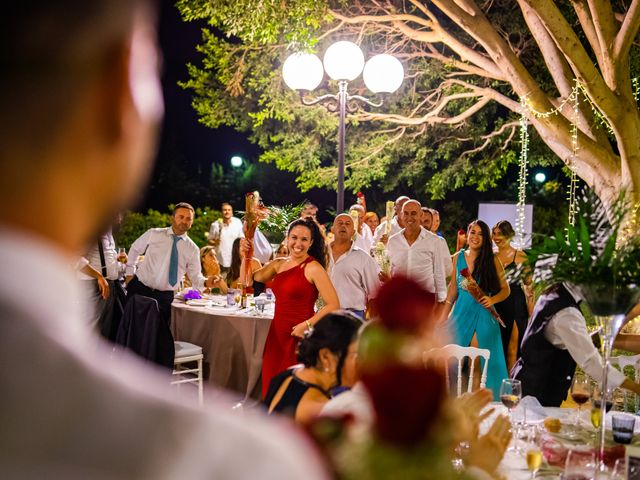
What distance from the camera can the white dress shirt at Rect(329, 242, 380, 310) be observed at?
5.68 metres

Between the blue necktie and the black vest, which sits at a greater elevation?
the blue necktie

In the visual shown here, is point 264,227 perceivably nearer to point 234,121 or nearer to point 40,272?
point 234,121

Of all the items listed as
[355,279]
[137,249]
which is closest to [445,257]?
[355,279]

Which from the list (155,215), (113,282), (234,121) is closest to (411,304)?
(113,282)

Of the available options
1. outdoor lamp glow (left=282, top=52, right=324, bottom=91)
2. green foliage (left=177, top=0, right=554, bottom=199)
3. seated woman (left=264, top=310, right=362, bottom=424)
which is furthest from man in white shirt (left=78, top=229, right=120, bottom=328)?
green foliage (left=177, top=0, right=554, bottom=199)

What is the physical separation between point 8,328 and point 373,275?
212 inches

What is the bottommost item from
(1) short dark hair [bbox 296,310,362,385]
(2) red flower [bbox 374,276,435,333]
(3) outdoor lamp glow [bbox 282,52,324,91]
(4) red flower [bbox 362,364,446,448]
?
(1) short dark hair [bbox 296,310,362,385]

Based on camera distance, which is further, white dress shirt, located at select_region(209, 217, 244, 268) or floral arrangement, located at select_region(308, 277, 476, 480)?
white dress shirt, located at select_region(209, 217, 244, 268)

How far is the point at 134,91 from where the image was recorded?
0.41 meters

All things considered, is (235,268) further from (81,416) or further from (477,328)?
(81,416)

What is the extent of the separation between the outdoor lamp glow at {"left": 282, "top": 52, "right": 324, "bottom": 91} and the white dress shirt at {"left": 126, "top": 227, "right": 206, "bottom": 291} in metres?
1.85

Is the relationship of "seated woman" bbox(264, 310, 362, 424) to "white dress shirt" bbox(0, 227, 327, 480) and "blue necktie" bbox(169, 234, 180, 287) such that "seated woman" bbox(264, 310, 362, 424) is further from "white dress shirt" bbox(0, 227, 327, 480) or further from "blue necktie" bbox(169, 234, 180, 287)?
"blue necktie" bbox(169, 234, 180, 287)

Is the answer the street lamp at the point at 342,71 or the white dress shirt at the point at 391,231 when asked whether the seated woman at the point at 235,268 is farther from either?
the white dress shirt at the point at 391,231

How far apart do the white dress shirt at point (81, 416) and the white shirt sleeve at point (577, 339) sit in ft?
11.8
